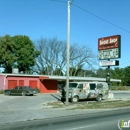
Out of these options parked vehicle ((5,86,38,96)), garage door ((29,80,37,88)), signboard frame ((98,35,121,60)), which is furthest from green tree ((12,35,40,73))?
signboard frame ((98,35,121,60))

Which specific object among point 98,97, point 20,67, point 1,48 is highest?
point 1,48

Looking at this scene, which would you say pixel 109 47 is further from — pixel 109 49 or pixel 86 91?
pixel 86 91

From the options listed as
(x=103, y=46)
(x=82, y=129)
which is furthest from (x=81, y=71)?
(x=82, y=129)

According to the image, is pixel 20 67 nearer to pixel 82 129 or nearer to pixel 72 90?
pixel 72 90

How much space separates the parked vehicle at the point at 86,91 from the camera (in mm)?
26672

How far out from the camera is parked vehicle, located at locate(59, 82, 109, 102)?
26672mm

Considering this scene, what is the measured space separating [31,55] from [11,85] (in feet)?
67.9

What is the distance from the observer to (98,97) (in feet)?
96.4

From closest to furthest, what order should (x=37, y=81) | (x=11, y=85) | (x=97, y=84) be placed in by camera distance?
(x=97, y=84), (x=11, y=85), (x=37, y=81)

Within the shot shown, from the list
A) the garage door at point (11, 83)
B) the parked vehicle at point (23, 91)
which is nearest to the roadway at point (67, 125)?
the parked vehicle at point (23, 91)

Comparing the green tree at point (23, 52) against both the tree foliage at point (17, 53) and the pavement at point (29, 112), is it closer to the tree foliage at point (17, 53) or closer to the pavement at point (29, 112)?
the tree foliage at point (17, 53)

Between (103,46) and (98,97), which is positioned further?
(103,46)

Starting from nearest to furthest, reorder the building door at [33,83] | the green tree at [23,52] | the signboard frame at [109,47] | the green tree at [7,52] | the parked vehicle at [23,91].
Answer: the signboard frame at [109,47] → the parked vehicle at [23,91] → the building door at [33,83] → the green tree at [7,52] → the green tree at [23,52]

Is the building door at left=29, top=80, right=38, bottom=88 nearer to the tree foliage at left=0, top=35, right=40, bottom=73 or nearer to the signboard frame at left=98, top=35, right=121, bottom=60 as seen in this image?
the tree foliage at left=0, top=35, right=40, bottom=73
